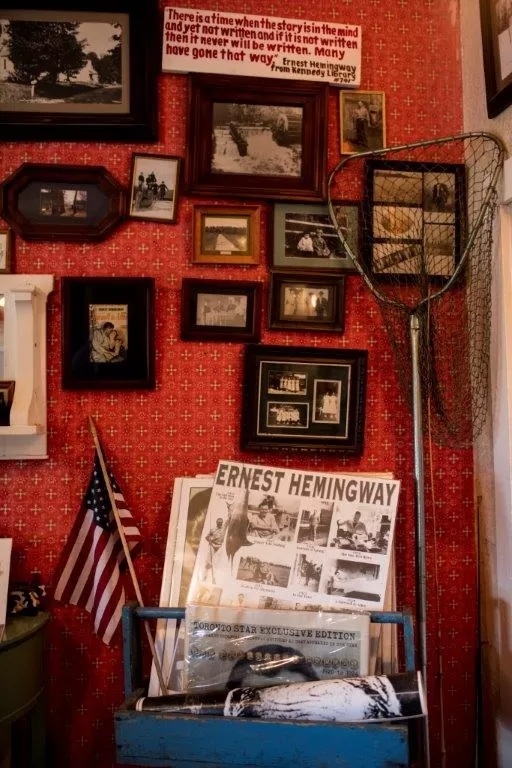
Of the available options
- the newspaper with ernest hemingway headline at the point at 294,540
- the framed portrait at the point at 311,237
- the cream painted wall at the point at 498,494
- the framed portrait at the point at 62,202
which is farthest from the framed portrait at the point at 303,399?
the framed portrait at the point at 62,202

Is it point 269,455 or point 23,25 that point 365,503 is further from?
point 23,25

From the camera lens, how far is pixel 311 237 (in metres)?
2.26

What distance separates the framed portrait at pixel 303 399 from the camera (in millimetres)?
2201

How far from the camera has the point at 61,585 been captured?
2.04 m

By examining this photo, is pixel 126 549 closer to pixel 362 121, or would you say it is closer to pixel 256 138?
pixel 256 138

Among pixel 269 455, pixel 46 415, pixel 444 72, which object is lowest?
pixel 269 455

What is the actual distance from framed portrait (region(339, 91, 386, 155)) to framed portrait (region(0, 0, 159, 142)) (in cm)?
74

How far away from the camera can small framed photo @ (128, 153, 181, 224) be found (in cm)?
222

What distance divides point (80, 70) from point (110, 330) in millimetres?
1009

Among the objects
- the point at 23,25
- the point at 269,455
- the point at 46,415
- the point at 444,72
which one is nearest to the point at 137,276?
the point at 46,415

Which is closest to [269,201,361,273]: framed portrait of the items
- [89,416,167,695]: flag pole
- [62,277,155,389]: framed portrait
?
[62,277,155,389]: framed portrait

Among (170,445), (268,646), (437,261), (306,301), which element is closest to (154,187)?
(306,301)

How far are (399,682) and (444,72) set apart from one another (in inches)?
88.1

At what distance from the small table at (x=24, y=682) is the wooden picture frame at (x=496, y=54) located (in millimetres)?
2370
